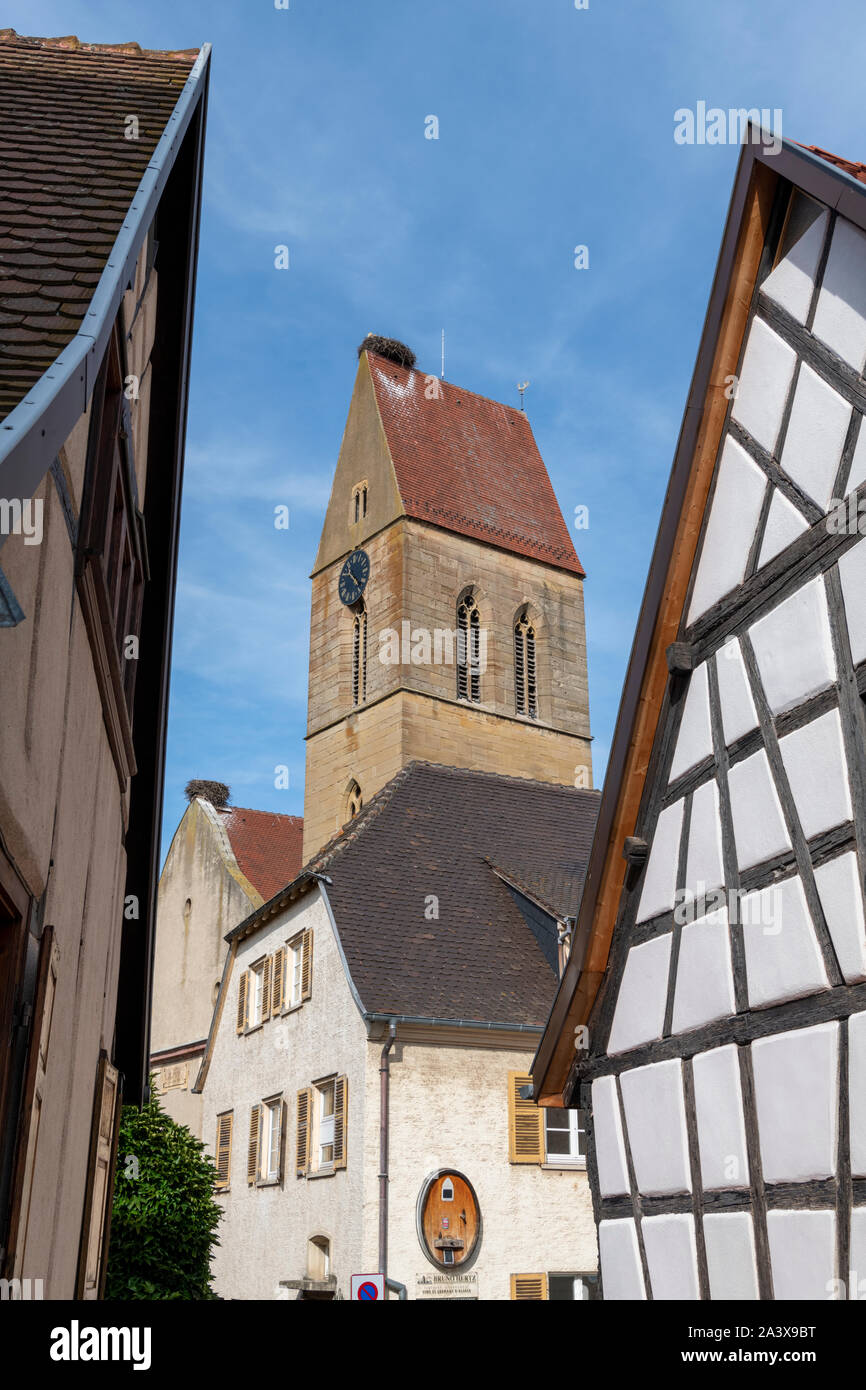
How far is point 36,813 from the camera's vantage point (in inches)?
171

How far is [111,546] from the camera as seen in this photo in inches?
245

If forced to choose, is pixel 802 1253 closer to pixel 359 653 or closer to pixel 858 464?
pixel 858 464

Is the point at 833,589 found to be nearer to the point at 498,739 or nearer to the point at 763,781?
the point at 763,781

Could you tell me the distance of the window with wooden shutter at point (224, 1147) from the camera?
71.5ft

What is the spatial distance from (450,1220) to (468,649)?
25354 mm

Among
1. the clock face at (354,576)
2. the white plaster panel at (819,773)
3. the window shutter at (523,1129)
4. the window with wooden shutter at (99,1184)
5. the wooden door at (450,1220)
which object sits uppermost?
the clock face at (354,576)

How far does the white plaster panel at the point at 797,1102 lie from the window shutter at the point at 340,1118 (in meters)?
12.4

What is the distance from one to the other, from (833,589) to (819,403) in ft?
3.54

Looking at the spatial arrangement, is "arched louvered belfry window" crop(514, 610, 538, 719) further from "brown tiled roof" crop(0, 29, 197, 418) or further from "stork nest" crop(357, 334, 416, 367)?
"brown tiled roof" crop(0, 29, 197, 418)

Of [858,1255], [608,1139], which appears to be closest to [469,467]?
[608,1139]

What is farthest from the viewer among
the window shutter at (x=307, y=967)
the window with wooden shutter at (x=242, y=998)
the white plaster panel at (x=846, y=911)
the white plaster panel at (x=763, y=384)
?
the window with wooden shutter at (x=242, y=998)

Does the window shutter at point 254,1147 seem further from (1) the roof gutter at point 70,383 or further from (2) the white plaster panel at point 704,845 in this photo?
(1) the roof gutter at point 70,383

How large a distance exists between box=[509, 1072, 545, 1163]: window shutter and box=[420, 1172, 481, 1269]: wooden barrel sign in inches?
35.2

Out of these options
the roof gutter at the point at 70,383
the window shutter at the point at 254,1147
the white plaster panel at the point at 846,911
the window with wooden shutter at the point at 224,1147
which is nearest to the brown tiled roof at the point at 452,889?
the window shutter at the point at 254,1147
